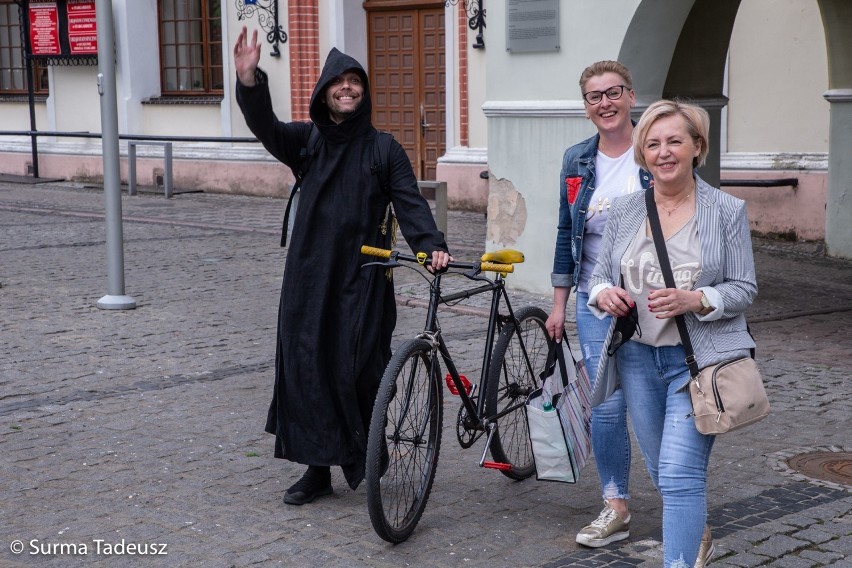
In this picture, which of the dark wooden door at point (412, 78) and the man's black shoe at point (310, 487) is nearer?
the man's black shoe at point (310, 487)

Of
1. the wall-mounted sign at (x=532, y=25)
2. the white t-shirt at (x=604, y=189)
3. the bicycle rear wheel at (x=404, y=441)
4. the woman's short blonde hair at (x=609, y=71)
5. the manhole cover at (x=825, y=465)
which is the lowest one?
the manhole cover at (x=825, y=465)

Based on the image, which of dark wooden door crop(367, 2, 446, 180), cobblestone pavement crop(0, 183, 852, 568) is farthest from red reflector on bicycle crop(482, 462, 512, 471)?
dark wooden door crop(367, 2, 446, 180)

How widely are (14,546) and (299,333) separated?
4.29 ft

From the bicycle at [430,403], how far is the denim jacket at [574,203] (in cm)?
18

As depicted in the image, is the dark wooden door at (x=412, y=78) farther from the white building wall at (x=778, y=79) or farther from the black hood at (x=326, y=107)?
the black hood at (x=326, y=107)

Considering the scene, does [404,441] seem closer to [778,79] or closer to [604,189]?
[604,189]

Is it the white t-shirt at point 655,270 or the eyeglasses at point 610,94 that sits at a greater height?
the eyeglasses at point 610,94

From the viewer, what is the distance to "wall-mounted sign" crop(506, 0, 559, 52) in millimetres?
10242

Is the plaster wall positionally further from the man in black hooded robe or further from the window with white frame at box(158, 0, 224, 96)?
the window with white frame at box(158, 0, 224, 96)

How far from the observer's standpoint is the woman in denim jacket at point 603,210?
15.4 feet

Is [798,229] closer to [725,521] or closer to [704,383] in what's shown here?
[725,521]

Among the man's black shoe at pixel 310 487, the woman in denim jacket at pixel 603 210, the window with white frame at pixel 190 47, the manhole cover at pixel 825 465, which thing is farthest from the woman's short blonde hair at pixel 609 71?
the window with white frame at pixel 190 47

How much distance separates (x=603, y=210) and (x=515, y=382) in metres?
1.02

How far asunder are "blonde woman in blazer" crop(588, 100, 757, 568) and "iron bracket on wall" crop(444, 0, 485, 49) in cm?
1290
